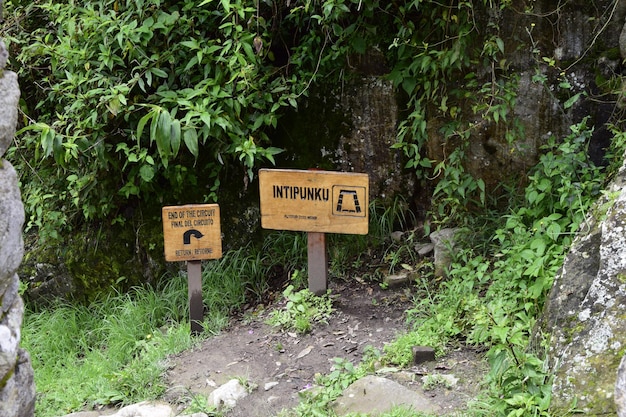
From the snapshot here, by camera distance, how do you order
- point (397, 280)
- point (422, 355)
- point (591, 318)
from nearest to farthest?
point (591, 318) → point (422, 355) → point (397, 280)

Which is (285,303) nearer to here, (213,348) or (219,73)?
(213,348)

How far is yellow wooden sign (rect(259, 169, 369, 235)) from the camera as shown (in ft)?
15.1

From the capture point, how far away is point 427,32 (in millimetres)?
4934

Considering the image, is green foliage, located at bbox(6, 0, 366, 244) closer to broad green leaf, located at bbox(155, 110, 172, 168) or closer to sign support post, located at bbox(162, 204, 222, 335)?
broad green leaf, located at bbox(155, 110, 172, 168)

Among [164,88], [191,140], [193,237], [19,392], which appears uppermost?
[164,88]

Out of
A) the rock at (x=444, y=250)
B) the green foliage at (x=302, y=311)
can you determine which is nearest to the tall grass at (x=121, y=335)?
the green foliage at (x=302, y=311)

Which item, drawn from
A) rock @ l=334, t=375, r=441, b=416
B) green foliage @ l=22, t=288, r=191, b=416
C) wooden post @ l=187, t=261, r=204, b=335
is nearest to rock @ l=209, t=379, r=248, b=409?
green foliage @ l=22, t=288, r=191, b=416

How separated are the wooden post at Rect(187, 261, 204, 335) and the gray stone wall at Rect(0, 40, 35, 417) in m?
1.91

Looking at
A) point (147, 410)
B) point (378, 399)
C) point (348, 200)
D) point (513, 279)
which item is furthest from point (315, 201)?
point (147, 410)

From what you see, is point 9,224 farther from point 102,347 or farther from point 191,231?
point 102,347

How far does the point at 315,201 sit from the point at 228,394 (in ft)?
4.37

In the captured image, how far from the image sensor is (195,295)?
4.79m

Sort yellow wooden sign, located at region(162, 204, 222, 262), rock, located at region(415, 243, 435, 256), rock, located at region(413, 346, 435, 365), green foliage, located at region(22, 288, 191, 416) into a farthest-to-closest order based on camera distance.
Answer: rock, located at region(415, 243, 435, 256), yellow wooden sign, located at region(162, 204, 222, 262), green foliage, located at region(22, 288, 191, 416), rock, located at region(413, 346, 435, 365)

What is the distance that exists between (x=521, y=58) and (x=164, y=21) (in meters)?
2.38
